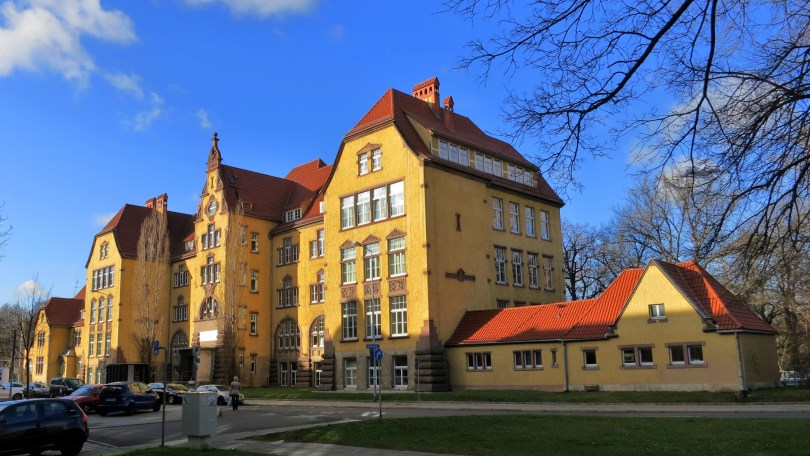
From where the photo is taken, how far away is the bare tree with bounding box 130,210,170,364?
68750mm

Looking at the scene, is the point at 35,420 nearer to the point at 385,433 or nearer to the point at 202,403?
the point at 202,403

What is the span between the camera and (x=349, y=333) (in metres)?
49.7

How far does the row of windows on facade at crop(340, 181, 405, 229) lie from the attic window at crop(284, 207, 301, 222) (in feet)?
40.6

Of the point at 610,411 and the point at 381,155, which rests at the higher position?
the point at 381,155

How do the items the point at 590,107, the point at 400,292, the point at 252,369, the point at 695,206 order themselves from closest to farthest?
the point at 590,107 → the point at 695,206 → the point at 400,292 → the point at 252,369

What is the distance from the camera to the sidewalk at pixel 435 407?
16875 mm

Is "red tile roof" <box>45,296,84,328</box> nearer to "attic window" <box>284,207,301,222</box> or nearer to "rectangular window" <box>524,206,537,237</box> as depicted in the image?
"attic window" <box>284,207,301,222</box>

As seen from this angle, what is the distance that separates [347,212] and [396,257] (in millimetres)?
6668

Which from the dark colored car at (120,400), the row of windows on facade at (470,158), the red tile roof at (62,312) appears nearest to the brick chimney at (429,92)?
the row of windows on facade at (470,158)

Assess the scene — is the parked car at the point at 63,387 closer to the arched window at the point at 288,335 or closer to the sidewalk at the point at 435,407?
the arched window at the point at 288,335

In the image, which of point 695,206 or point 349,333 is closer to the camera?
point 695,206

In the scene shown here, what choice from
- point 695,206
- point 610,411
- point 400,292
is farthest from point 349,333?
point 695,206

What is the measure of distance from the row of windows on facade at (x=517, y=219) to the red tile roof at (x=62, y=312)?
212 feet

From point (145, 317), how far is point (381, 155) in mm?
A: 34748
